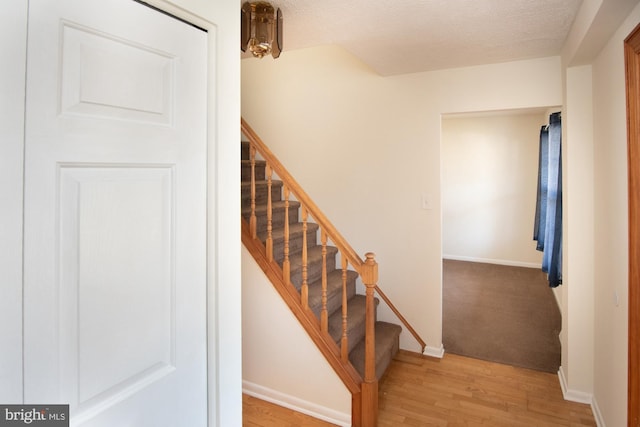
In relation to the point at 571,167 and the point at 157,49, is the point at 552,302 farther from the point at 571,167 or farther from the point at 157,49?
the point at 157,49

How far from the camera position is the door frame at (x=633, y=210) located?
5.23 ft

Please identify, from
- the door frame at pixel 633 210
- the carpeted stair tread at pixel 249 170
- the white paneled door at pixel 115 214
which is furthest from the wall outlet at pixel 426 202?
the white paneled door at pixel 115 214

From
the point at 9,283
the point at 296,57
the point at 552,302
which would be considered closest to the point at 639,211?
the point at 9,283

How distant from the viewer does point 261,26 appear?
1939 millimetres

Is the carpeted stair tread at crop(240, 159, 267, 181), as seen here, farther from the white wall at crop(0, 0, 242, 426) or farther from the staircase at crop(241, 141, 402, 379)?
the white wall at crop(0, 0, 242, 426)

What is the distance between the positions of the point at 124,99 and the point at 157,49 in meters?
0.17

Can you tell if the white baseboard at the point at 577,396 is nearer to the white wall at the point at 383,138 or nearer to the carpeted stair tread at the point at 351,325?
the white wall at the point at 383,138

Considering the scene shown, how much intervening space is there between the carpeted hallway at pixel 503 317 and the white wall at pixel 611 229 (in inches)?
31.0

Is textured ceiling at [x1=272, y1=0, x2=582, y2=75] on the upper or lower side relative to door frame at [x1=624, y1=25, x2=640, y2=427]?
upper

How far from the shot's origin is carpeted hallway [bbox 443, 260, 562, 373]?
310 centimetres

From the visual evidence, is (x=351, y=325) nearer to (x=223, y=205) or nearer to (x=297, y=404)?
(x=297, y=404)

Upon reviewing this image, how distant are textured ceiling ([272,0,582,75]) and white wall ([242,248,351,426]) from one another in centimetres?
154

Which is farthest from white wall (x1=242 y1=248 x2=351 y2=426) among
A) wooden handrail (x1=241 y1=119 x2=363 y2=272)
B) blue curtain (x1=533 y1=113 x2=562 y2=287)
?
blue curtain (x1=533 y1=113 x2=562 y2=287)

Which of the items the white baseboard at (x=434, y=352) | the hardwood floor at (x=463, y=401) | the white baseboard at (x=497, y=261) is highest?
the white baseboard at (x=497, y=261)
